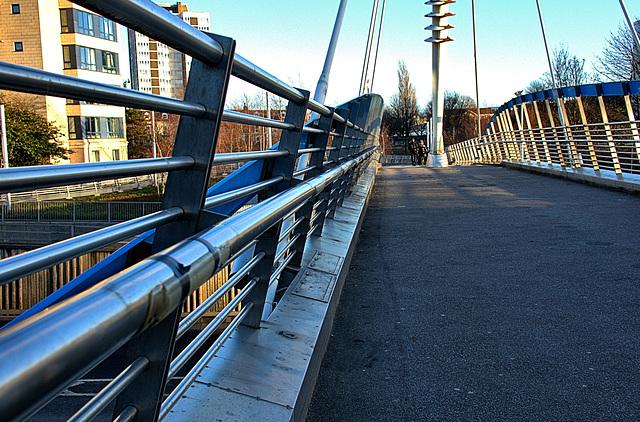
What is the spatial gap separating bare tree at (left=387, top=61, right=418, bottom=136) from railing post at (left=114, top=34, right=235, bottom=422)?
9474 cm

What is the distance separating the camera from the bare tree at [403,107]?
311 ft

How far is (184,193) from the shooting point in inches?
63.4

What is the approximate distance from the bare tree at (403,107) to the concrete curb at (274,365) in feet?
306

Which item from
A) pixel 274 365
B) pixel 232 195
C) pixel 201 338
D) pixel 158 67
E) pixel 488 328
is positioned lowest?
pixel 488 328

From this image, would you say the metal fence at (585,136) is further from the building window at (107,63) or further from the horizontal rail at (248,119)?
the horizontal rail at (248,119)

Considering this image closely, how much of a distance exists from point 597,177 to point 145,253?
13.5m

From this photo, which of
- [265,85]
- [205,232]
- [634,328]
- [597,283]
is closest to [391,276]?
[597,283]

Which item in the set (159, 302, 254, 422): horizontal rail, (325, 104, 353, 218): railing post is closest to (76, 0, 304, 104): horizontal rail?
(159, 302, 254, 422): horizontal rail

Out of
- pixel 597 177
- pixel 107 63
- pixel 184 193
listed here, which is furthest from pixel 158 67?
pixel 184 193

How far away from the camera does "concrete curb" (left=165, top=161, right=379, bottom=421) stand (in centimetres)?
199

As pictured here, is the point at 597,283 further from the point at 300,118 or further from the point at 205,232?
the point at 205,232

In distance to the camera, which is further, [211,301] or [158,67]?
[158,67]

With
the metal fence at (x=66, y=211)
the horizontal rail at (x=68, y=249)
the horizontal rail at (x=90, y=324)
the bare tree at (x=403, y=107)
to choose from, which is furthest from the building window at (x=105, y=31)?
the bare tree at (x=403, y=107)

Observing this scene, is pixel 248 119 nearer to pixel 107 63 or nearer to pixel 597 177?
pixel 107 63
